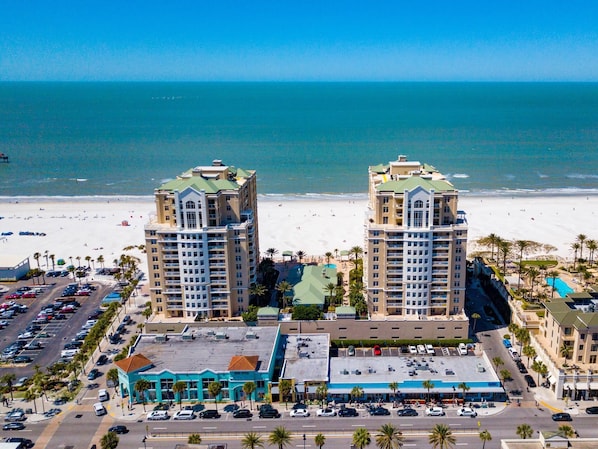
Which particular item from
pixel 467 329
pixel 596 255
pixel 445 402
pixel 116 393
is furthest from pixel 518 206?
pixel 116 393

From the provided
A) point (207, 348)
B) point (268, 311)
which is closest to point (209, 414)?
point (207, 348)

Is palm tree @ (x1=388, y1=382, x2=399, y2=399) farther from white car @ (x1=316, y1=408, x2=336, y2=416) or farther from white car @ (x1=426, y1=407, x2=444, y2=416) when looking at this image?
white car @ (x1=316, y1=408, x2=336, y2=416)

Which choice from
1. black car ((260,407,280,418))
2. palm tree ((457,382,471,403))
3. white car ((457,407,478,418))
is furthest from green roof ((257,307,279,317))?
white car ((457,407,478,418))

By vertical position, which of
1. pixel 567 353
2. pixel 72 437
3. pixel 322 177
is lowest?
pixel 72 437

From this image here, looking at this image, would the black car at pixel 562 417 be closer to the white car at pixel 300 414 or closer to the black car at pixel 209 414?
the white car at pixel 300 414

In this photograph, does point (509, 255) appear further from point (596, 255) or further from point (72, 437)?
point (72, 437)

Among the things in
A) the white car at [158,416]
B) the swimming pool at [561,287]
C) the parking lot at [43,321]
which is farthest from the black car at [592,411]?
the parking lot at [43,321]
